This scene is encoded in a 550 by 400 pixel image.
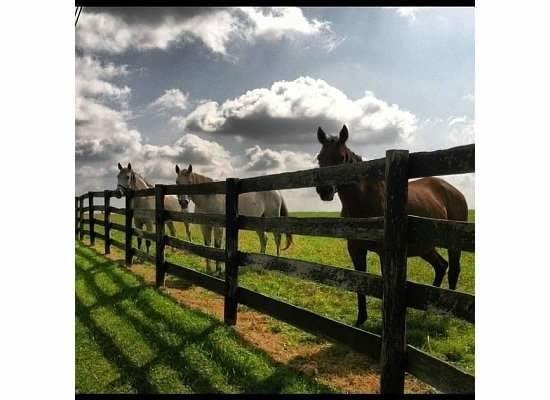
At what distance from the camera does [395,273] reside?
279 centimetres

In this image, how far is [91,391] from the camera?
129 inches

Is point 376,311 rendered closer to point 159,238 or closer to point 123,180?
point 159,238

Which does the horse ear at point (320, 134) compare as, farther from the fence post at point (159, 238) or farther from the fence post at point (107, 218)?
the fence post at point (107, 218)

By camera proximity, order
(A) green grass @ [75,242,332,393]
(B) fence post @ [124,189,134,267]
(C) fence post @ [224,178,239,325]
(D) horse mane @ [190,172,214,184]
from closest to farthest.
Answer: (A) green grass @ [75,242,332,393], (C) fence post @ [224,178,239,325], (D) horse mane @ [190,172,214,184], (B) fence post @ [124,189,134,267]

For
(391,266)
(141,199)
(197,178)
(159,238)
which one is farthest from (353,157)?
(141,199)

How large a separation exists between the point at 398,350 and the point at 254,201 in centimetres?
835

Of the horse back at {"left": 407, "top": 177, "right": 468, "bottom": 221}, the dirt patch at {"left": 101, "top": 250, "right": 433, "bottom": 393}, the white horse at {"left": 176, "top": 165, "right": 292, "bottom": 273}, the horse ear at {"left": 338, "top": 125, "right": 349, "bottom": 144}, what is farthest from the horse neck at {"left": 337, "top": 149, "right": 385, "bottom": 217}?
the white horse at {"left": 176, "top": 165, "right": 292, "bottom": 273}

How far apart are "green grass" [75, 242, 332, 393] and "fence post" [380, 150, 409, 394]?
0.65 meters

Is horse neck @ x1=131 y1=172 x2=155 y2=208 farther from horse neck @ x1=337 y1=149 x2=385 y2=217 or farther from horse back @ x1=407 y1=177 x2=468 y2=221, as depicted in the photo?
horse neck @ x1=337 y1=149 x2=385 y2=217

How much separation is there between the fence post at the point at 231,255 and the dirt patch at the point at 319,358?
0.63ft

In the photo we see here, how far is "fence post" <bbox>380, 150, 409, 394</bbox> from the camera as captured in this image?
109 inches

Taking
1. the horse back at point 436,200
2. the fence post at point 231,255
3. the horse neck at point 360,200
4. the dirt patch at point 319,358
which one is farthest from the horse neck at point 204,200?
the horse neck at point 360,200
